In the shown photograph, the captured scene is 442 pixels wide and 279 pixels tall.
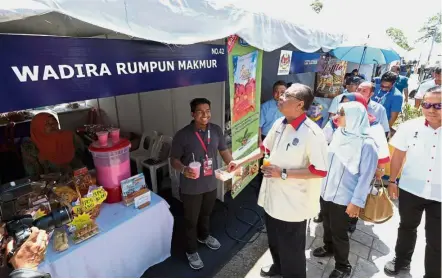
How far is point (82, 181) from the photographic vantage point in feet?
7.07

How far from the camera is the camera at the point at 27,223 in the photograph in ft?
4.15

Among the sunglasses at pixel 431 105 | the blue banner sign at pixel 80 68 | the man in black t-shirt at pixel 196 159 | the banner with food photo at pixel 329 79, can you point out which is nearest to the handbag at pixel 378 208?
the sunglasses at pixel 431 105

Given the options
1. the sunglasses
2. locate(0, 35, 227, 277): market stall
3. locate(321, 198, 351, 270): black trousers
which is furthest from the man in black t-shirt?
the sunglasses

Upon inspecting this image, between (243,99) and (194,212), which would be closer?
(194,212)

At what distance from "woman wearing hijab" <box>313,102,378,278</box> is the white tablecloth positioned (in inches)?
60.8

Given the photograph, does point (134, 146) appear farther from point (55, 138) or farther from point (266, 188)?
point (266, 188)

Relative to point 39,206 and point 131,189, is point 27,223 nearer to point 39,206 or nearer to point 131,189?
point 39,206

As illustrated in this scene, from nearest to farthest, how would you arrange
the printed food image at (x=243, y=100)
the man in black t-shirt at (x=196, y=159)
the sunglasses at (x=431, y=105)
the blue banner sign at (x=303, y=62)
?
the sunglasses at (x=431, y=105), the man in black t-shirt at (x=196, y=159), the printed food image at (x=243, y=100), the blue banner sign at (x=303, y=62)

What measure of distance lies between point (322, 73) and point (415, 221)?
12.9ft

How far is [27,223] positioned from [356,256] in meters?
2.99

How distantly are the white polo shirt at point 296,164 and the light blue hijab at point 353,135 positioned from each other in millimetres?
357

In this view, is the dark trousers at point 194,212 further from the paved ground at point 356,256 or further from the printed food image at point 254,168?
the printed food image at point 254,168

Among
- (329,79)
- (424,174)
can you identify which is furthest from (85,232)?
(329,79)

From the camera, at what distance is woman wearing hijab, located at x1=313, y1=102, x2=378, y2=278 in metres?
1.97
